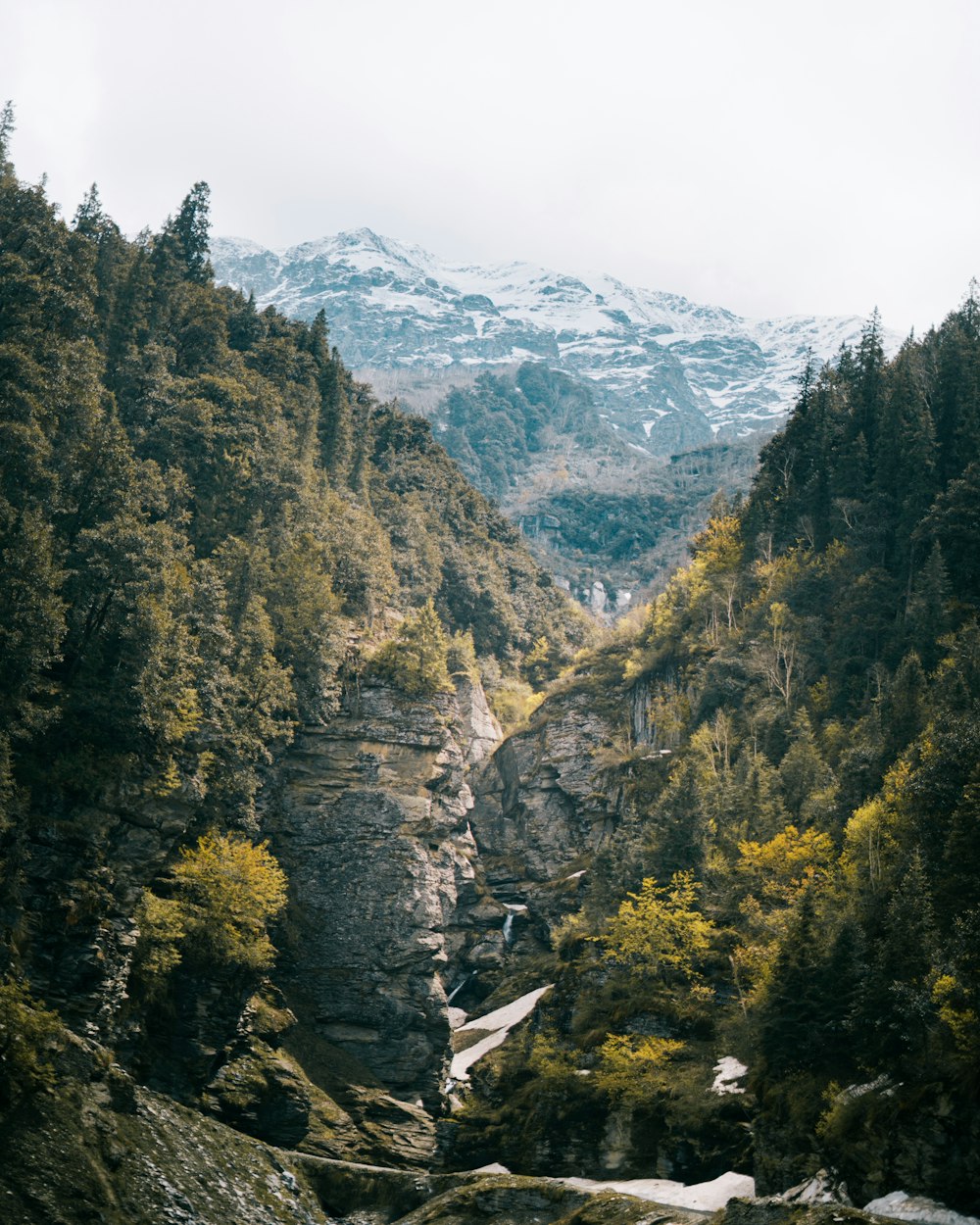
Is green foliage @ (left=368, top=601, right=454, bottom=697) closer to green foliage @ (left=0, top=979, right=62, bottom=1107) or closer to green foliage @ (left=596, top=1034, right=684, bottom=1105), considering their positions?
green foliage @ (left=596, top=1034, right=684, bottom=1105)

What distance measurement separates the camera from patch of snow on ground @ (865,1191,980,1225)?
41.8 m

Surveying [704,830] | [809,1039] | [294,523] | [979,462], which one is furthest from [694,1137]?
[294,523]

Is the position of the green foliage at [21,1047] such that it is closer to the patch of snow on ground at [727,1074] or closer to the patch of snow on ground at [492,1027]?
the patch of snow on ground at [727,1074]

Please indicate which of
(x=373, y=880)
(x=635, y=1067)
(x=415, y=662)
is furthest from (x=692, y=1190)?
(x=415, y=662)

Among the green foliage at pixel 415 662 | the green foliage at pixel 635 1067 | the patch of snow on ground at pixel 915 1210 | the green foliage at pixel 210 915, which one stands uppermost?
the green foliage at pixel 415 662

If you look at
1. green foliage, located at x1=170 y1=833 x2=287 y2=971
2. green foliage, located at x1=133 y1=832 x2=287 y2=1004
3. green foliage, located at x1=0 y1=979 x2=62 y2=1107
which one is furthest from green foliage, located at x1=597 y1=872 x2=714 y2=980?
green foliage, located at x1=0 y1=979 x2=62 y2=1107

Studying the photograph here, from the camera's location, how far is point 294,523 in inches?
3915

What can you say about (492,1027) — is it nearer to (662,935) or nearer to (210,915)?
(662,935)

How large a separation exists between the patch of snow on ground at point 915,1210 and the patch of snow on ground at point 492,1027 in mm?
43417

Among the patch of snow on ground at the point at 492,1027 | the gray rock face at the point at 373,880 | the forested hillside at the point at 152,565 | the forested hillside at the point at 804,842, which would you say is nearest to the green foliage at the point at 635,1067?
the forested hillside at the point at 804,842

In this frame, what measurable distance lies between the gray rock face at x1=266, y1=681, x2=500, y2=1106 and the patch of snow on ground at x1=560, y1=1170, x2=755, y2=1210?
87.9ft

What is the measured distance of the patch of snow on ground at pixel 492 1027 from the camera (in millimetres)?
89500

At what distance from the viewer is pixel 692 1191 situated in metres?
57.7

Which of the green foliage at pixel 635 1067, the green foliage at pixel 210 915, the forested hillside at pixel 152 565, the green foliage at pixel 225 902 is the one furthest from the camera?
the green foliage at pixel 225 902
